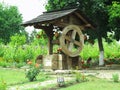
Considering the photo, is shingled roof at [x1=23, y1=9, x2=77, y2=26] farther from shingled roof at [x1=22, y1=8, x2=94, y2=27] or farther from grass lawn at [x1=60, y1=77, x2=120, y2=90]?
grass lawn at [x1=60, y1=77, x2=120, y2=90]

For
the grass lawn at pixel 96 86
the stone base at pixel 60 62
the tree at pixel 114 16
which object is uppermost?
the tree at pixel 114 16

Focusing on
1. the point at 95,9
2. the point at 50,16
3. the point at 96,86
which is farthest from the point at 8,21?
the point at 96,86

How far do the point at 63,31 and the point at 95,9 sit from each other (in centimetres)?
285

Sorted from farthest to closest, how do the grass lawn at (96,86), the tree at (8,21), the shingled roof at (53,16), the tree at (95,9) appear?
the tree at (8,21) < the tree at (95,9) < the shingled roof at (53,16) < the grass lawn at (96,86)

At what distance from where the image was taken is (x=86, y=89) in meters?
12.0

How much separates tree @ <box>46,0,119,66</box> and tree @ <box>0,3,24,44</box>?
41494 mm

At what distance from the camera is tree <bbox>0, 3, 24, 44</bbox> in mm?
64312

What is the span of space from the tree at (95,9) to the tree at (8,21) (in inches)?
1634

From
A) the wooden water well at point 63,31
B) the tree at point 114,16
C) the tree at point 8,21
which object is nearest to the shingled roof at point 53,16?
the wooden water well at point 63,31

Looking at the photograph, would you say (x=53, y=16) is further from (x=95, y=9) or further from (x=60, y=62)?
(x=95, y=9)

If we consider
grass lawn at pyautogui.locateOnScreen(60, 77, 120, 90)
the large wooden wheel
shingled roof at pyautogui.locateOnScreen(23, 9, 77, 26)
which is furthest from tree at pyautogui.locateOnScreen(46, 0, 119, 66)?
grass lawn at pyautogui.locateOnScreen(60, 77, 120, 90)

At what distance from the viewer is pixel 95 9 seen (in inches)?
818

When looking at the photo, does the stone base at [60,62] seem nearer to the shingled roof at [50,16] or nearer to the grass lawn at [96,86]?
the shingled roof at [50,16]

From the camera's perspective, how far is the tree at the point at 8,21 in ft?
211
